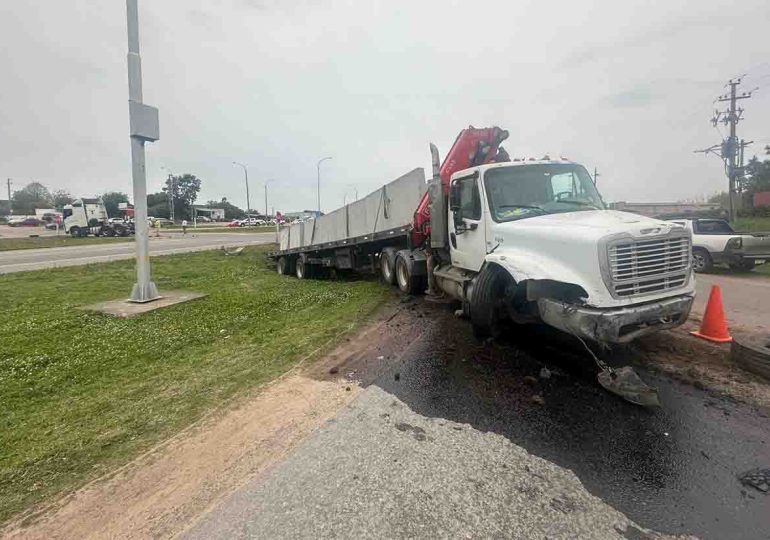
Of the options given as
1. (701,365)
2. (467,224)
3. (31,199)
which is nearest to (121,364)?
(467,224)

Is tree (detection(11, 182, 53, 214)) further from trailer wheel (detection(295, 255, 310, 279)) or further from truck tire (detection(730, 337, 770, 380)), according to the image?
truck tire (detection(730, 337, 770, 380))

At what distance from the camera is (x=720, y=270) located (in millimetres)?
14078

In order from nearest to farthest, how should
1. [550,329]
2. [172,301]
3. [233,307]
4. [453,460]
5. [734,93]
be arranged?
1. [453,460]
2. [550,329]
3. [233,307]
4. [172,301]
5. [734,93]

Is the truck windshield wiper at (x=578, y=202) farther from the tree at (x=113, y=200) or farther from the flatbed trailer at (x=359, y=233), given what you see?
the tree at (x=113, y=200)

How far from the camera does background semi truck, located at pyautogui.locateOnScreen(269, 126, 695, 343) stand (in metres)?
4.41

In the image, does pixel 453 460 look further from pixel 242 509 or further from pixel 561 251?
pixel 561 251

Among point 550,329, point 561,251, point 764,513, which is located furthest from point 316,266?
point 764,513

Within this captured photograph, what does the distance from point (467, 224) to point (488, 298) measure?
5.94ft

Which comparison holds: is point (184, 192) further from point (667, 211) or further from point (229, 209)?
point (667, 211)

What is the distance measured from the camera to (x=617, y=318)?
425 centimetres

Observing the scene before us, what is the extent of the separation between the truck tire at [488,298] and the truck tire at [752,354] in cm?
249

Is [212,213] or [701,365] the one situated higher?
[212,213]

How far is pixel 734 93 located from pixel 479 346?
3609 cm

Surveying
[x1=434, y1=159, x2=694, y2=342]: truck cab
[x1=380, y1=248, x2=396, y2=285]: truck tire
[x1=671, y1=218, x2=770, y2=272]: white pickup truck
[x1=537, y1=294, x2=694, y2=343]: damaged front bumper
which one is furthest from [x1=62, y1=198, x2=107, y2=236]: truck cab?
[x1=537, y1=294, x2=694, y2=343]: damaged front bumper
